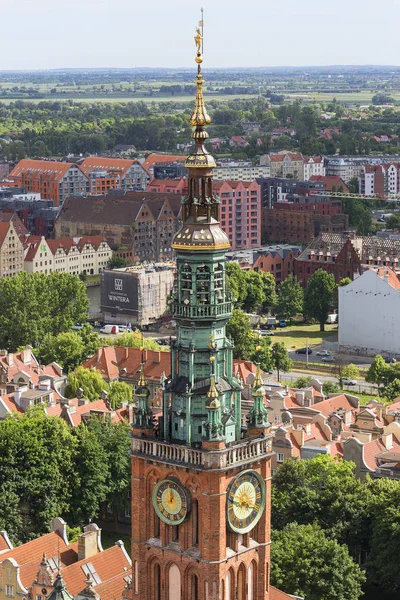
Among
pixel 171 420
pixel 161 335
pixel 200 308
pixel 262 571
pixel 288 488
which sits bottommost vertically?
pixel 161 335

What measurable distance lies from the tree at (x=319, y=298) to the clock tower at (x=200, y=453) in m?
127

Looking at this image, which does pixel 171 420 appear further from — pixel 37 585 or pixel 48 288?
pixel 48 288

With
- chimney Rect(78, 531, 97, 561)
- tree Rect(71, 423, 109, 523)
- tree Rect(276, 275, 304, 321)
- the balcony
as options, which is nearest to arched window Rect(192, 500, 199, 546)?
the balcony

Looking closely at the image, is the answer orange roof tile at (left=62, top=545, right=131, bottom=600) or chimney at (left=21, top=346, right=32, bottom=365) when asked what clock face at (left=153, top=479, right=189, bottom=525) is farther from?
chimney at (left=21, top=346, right=32, bottom=365)

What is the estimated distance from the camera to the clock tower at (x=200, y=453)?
50688 millimetres

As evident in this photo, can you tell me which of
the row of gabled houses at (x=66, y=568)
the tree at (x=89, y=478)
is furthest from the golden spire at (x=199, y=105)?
the tree at (x=89, y=478)


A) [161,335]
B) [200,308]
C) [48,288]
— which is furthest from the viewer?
[161,335]

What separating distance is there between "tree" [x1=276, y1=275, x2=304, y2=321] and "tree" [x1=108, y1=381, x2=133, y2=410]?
212 ft

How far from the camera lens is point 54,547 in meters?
75.9

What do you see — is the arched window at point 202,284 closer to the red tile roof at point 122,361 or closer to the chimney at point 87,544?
the chimney at point 87,544

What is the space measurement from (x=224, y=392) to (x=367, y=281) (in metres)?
116

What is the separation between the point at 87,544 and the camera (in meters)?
73.6

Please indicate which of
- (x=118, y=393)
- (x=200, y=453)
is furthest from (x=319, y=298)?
(x=200, y=453)

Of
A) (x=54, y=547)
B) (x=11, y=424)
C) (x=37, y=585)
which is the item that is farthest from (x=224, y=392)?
(x=11, y=424)
